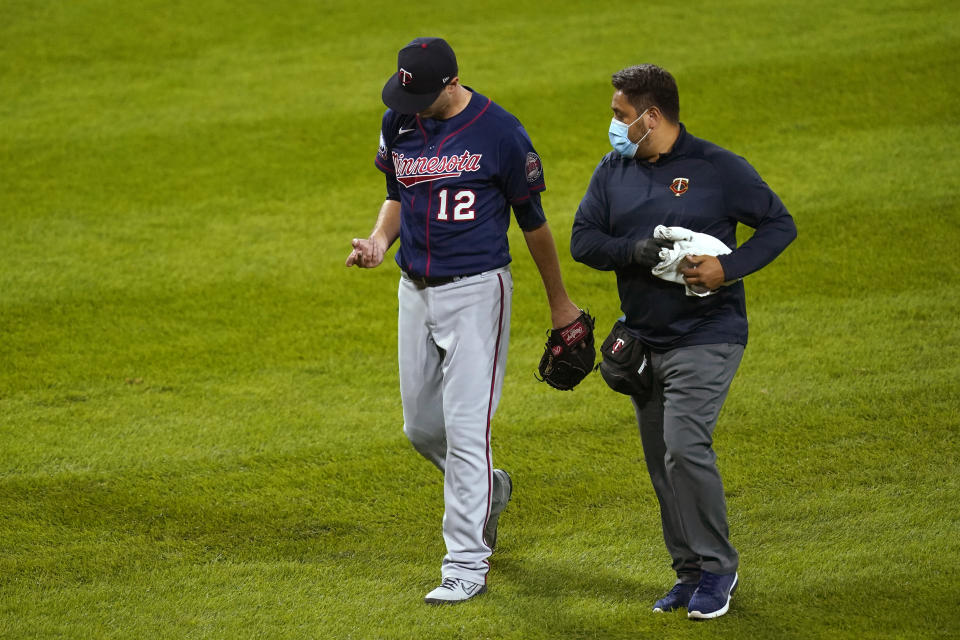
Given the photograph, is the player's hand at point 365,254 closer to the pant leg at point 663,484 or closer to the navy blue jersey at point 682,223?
the navy blue jersey at point 682,223

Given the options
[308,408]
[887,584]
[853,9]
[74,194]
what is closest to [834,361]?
[887,584]

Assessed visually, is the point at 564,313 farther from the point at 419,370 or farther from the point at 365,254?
the point at 365,254

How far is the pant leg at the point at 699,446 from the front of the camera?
3.62 m

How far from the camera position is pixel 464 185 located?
156 inches

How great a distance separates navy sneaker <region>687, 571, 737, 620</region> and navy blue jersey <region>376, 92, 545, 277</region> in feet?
4.54

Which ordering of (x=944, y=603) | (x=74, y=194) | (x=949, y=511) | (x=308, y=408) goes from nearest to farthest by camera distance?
(x=944, y=603)
(x=949, y=511)
(x=308, y=408)
(x=74, y=194)

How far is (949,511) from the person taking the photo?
4.47m

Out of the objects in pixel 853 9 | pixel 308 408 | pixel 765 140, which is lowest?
pixel 308 408

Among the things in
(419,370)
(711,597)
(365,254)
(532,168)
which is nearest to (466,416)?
(419,370)

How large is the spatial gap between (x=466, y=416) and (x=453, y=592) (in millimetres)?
649

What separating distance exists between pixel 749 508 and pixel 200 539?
242 centimetres

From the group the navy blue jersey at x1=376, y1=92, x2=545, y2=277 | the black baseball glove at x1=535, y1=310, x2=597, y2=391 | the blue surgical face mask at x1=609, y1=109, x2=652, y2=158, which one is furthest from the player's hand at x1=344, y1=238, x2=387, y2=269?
the blue surgical face mask at x1=609, y1=109, x2=652, y2=158

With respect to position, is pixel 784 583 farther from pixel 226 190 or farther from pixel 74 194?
pixel 74 194

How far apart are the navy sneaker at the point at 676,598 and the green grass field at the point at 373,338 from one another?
79 millimetres
